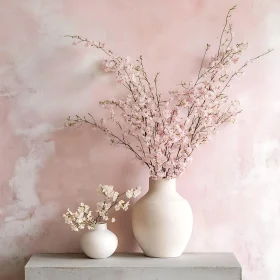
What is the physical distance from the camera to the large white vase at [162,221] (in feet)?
7.64

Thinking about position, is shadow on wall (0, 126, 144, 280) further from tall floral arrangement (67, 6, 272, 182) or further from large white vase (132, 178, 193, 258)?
large white vase (132, 178, 193, 258)

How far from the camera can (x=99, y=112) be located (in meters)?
2.55

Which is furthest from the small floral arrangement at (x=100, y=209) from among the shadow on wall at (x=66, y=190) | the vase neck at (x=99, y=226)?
the shadow on wall at (x=66, y=190)

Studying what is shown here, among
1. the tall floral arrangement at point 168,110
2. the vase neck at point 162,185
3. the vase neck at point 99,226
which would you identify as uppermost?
the tall floral arrangement at point 168,110

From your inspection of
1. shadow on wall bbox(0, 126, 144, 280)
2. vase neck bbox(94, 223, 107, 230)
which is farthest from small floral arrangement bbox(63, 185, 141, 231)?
shadow on wall bbox(0, 126, 144, 280)

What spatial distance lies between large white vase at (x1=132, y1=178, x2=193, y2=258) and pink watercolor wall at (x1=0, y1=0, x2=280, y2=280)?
0.17 metres

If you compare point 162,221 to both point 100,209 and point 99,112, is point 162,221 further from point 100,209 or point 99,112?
point 99,112

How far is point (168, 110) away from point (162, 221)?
1.55 ft

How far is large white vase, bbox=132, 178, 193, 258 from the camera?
91.7 inches

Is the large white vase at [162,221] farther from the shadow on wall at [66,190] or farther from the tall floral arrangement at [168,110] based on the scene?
the shadow on wall at [66,190]

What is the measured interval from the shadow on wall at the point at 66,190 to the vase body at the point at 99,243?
0.56ft

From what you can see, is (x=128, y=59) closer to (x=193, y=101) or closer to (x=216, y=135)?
(x=193, y=101)

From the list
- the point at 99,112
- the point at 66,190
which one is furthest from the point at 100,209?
the point at 99,112

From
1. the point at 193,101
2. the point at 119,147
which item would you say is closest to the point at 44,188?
the point at 119,147
